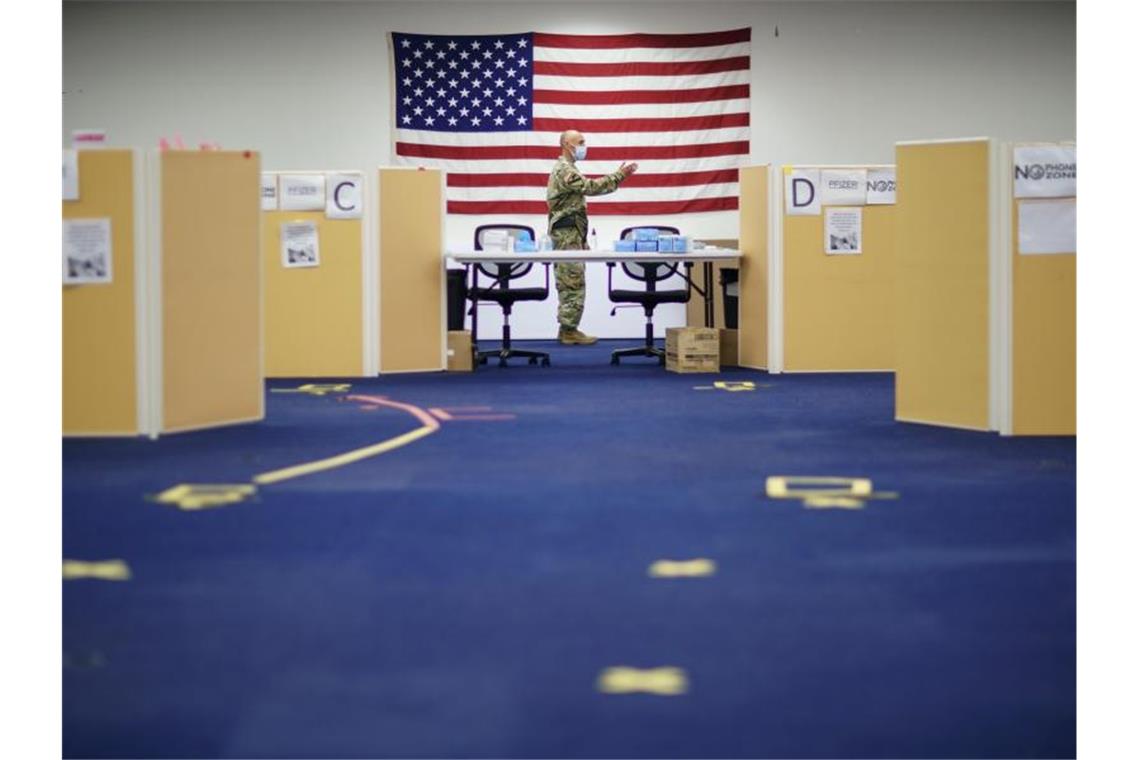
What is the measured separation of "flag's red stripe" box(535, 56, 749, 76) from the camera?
10641 mm

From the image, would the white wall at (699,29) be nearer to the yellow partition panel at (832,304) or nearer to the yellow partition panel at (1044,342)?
the yellow partition panel at (832,304)

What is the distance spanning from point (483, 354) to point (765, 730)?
21.2ft

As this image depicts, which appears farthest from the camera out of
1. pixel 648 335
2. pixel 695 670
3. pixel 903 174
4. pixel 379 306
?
pixel 648 335

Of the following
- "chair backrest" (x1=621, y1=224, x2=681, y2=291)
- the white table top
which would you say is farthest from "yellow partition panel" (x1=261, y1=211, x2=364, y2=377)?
"chair backrest" (x1=621, y1=224, x2=681, y2=291)

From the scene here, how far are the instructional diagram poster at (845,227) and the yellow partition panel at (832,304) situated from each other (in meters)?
0.03

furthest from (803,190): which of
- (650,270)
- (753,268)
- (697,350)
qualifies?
(650,270)

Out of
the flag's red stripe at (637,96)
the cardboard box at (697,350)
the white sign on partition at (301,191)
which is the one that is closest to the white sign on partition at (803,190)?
the cardboard box at (697,350)

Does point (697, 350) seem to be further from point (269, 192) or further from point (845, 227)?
point (269, 192)

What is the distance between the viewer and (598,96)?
10734 millimetres

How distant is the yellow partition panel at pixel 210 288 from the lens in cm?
418
